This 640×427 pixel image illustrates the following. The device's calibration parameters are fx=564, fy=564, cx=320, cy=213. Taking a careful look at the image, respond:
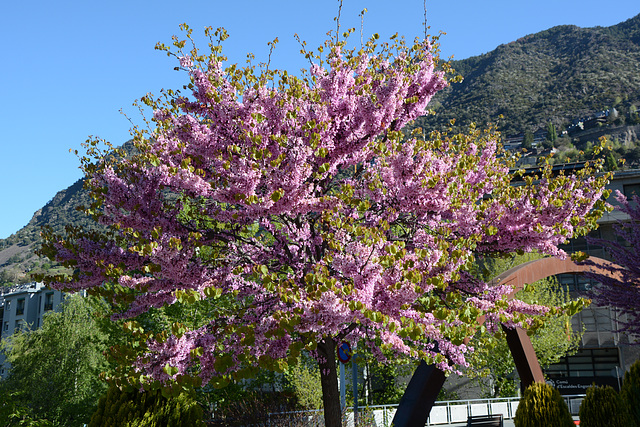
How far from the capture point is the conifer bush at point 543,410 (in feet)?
37.3

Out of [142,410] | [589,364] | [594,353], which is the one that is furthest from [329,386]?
[589,364]

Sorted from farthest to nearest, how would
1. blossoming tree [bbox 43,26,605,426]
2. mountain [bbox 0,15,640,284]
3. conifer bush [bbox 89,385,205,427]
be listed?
1. mountain [bbox 0,15,640,284]
2. conifer bush [bbox 89,385,205,427]
3. blossoming tree [bbox 43,26,605,426]

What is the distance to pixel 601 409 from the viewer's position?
36.8 ft

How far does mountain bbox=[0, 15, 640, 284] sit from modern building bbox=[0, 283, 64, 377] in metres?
57.3

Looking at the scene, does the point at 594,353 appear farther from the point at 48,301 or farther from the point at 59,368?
the point at 48,301

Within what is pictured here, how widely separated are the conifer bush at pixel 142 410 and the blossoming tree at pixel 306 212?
671mm

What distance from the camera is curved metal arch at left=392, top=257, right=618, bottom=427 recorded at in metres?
11.8

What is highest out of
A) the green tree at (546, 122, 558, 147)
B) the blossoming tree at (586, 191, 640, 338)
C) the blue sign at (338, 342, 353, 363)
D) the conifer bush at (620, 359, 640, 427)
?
the green tree at (546, 122, 558, 147)

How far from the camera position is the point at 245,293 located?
998 cm

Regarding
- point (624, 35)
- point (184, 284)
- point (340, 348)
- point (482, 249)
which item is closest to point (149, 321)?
point (340, 348)

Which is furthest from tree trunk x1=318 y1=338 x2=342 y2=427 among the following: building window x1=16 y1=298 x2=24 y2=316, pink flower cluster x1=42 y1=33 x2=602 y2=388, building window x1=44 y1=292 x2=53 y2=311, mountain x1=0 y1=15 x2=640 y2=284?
mountain x1=0 y1=15 x2=640 y2=284

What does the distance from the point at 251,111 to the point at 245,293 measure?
3259mm

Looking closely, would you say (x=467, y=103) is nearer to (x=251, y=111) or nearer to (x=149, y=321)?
(x=149, y=321)

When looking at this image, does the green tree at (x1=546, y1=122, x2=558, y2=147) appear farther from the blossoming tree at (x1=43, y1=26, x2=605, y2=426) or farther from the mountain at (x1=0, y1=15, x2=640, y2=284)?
the blossoming tree at (x1=43, y1=26, x2=605, y2=426)
